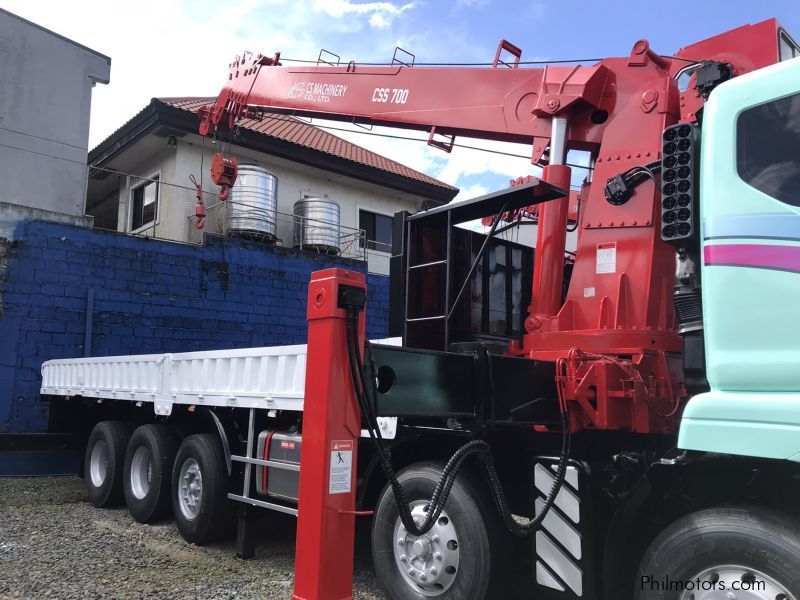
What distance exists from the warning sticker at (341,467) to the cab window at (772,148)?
2123mm

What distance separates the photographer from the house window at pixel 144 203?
16156 millimetres

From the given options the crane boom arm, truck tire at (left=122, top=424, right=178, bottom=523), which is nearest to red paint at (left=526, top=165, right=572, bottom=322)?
the crane boom arm

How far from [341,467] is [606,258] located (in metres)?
2.54

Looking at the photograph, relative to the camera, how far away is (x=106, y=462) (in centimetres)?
827

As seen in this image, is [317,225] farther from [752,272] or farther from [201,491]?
[752,272]

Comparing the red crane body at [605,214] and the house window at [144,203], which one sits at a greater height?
the house window at [144,203]

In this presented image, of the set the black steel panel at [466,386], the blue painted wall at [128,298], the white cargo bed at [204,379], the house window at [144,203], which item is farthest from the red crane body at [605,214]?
the house window at [144,203]

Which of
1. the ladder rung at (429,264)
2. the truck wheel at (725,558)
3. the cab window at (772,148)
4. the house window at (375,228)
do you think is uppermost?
the house window at (375,228)

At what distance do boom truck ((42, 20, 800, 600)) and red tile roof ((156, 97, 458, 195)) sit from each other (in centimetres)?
1012

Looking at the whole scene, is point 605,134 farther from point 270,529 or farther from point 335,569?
point 270,529

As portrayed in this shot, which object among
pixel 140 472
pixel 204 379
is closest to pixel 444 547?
pixel 204 379

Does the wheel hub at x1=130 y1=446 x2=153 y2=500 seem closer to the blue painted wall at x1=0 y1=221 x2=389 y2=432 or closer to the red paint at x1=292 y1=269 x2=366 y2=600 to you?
the blue painted wall at x1=0 y1=221 x2=389 y2=432

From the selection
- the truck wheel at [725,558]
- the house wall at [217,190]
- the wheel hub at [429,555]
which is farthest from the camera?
the house wall at [217,190]

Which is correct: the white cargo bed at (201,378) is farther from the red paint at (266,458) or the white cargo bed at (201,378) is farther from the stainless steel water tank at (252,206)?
the stainless steel water tank at (252,206)
